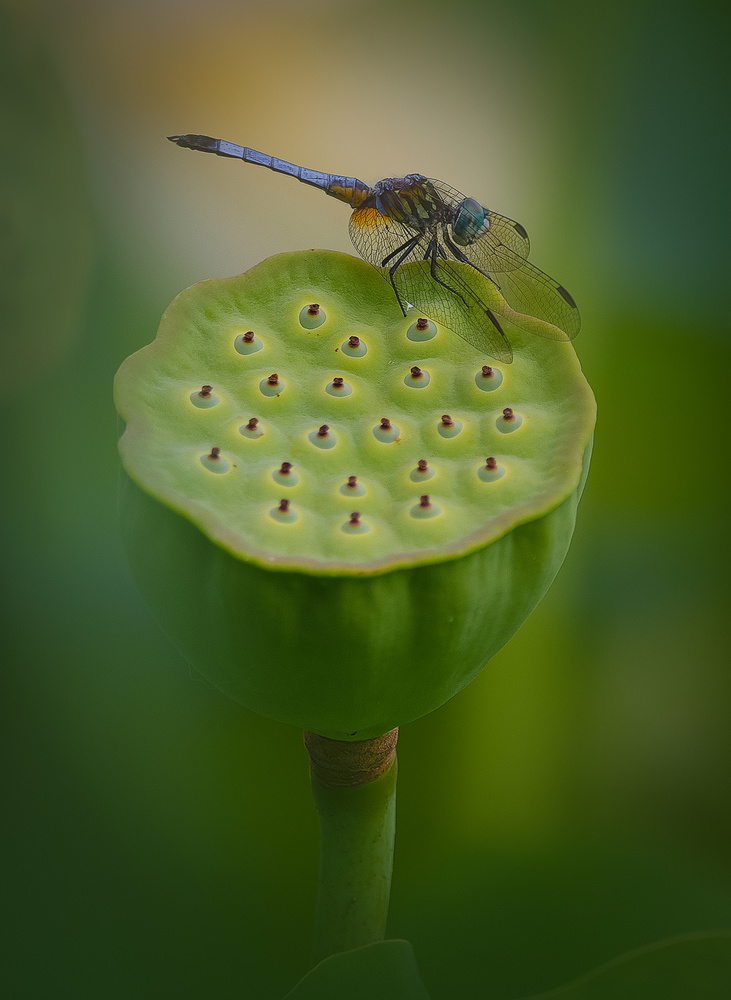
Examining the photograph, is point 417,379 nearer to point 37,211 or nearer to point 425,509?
point 425,509

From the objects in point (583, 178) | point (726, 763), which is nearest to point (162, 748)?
point (726, 763)

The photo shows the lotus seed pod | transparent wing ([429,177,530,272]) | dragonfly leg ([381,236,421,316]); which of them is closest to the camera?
the lotus seed pod

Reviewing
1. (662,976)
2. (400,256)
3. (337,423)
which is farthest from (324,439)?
(662,976)

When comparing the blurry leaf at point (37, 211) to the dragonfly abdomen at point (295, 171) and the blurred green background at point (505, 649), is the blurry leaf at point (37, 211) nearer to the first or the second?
the blurred green background at point (505, 649)

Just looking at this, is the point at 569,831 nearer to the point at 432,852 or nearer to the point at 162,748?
the point at 432,852

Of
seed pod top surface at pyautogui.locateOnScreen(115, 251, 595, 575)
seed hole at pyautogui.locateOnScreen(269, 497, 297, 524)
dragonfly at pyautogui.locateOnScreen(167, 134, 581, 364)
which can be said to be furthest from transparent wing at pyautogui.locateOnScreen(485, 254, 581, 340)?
seed hole at pyautogui.locateOnScreen(269, 497, 297, 524)

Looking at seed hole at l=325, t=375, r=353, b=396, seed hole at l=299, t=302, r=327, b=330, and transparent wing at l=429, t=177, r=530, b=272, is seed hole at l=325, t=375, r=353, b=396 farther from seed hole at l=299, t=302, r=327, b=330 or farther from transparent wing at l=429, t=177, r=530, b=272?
transparent wing at l=429, t=177, r=530, b=272

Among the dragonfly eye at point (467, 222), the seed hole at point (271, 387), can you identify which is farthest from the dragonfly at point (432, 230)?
the seed hole at point (271, 387)
